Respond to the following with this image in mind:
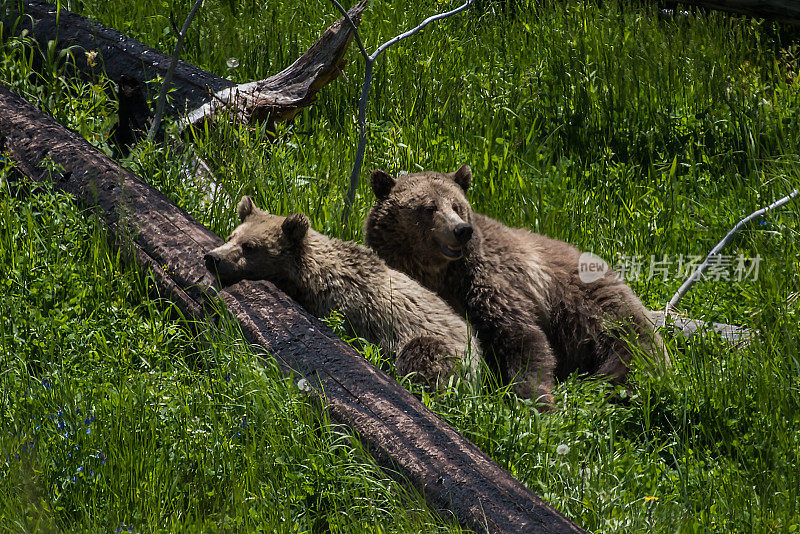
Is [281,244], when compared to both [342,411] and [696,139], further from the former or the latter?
[696,139]

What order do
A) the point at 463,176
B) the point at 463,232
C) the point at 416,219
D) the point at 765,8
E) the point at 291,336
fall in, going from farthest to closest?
the point at 765,8, the point at 463,176, the point at 416,219, the point at 463,232, the point at 291,336

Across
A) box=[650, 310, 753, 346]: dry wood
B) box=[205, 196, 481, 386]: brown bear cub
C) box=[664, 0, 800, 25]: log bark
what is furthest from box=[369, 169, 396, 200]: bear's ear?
box=[664, 0, 800, 25]: log bark

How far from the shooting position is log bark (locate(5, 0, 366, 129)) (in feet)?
22.3

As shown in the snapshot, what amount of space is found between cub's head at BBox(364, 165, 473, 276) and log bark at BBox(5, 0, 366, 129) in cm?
178

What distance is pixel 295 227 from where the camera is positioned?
16.1ft

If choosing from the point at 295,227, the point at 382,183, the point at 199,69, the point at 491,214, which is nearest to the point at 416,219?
the point at 382,183

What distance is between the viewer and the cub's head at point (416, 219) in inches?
207

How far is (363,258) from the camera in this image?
5.06 m

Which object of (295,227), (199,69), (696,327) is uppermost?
(199,69)

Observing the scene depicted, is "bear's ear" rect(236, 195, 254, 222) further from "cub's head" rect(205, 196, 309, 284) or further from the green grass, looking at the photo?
the green grass

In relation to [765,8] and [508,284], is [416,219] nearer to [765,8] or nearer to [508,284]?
[508,284]

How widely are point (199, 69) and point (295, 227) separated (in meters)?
2.88

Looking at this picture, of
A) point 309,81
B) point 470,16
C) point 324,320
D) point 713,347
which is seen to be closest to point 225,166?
point 309,81

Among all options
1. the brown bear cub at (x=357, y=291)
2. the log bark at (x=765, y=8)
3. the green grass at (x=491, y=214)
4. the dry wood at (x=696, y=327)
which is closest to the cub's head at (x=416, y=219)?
the brown bear cub at (x=357, y=291)
